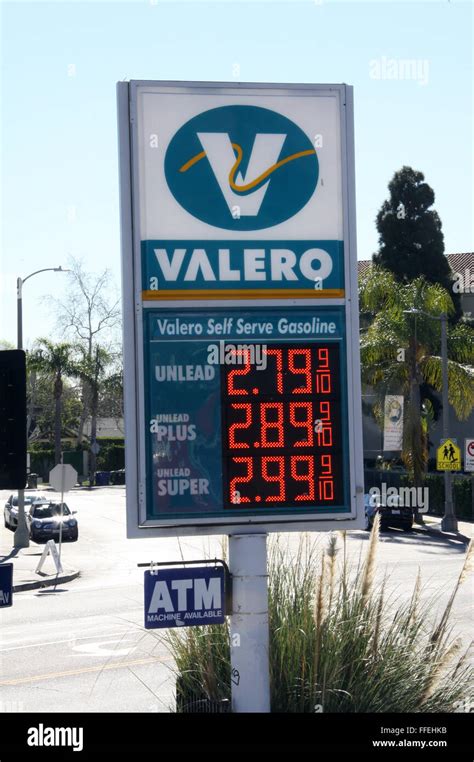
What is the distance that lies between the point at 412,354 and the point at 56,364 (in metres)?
42.4

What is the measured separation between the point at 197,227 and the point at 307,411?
1587 mm

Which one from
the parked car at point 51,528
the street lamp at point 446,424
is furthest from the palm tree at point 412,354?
the parked car at point 51,528

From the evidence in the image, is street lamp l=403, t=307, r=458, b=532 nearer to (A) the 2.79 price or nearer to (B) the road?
(B) the road

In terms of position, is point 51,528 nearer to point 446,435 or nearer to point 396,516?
point 396,516

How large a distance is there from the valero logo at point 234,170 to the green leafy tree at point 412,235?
4056 cm

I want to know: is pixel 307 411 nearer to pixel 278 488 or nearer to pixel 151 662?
pixel 278 488

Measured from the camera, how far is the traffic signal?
653 cm

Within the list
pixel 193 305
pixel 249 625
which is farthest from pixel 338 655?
pixel 193 305

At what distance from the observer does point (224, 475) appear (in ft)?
24.7

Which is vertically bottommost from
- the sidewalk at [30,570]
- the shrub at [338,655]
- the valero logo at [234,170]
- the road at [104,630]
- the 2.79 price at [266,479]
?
the sidewalk at [30,570]

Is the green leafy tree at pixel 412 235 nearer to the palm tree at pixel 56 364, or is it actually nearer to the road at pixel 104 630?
the road at pixel 104 630

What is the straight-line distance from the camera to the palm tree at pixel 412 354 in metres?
38.3

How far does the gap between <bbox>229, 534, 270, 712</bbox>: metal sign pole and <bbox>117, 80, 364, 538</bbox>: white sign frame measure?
0.58 ft
